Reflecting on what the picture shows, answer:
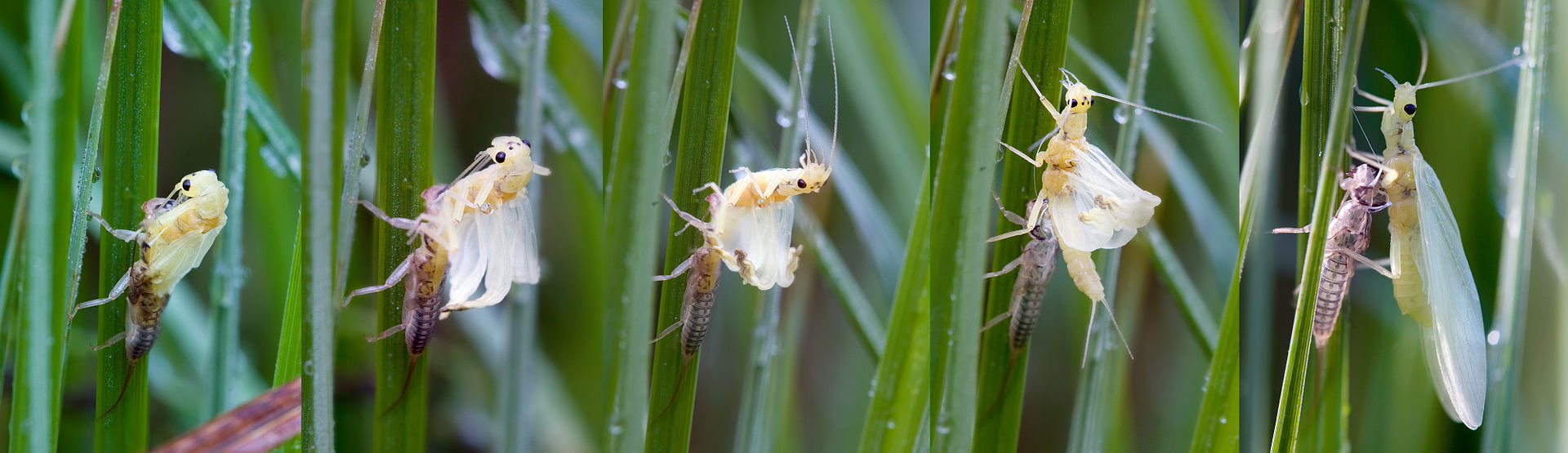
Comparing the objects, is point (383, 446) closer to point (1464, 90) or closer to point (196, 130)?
point (196, 130)

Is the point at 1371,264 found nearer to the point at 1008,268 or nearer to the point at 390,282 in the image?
the point at 1008,268

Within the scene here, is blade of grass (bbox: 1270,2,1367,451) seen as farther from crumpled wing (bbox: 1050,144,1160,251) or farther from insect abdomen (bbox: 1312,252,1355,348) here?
crumpled wing (bbox: 1050,144,1160,251)

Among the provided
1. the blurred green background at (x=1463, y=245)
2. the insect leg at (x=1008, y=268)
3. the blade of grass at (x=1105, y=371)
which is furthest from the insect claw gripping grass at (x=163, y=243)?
the blurred green background at (x=1463, y=245)

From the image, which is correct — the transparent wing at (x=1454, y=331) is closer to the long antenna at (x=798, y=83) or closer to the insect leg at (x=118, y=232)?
the long antenna at (x=798, y=83)

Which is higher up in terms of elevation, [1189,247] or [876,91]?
[876,91]

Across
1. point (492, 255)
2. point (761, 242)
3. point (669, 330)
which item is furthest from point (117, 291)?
point (761, 242)

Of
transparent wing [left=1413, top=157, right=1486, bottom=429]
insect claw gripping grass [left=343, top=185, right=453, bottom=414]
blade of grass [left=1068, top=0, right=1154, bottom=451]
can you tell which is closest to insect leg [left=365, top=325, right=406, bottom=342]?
insect claw gripping grass [left=343, top=185, right=453, bottom=414]

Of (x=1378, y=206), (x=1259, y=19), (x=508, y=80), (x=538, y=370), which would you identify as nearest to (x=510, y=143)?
(x=508, y=80)
